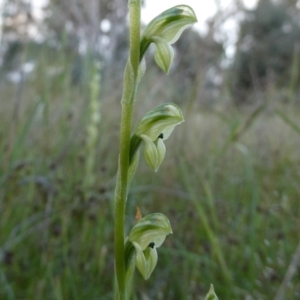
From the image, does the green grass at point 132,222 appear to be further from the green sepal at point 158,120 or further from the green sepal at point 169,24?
the green sepal at point 169,24

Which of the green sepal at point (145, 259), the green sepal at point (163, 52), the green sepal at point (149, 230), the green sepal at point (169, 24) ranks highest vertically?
the green sepal at point (169, 24)

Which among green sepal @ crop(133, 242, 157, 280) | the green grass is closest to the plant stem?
green sepal @ crop(133, 242, 157, 280)

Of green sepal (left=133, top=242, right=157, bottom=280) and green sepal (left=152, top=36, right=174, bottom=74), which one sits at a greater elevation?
green sepal (left=152, top=36, right=174, bottom=74)

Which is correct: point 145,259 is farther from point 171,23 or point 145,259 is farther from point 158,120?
point 171,23

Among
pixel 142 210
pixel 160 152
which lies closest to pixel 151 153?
→ pixel 160 152

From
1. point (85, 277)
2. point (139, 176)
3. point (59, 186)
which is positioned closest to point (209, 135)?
point (139, 176)

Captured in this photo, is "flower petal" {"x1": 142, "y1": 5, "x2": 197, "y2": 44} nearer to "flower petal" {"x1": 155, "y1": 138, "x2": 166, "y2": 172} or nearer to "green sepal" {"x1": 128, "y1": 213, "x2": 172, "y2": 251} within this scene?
"flower petal" {"x1": 155, "y1": 138, "x2": 166, "y2": 172}

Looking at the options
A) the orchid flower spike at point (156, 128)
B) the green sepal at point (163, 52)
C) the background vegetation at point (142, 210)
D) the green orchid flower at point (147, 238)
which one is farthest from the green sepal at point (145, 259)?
the background vegetation at point (142, 210)
